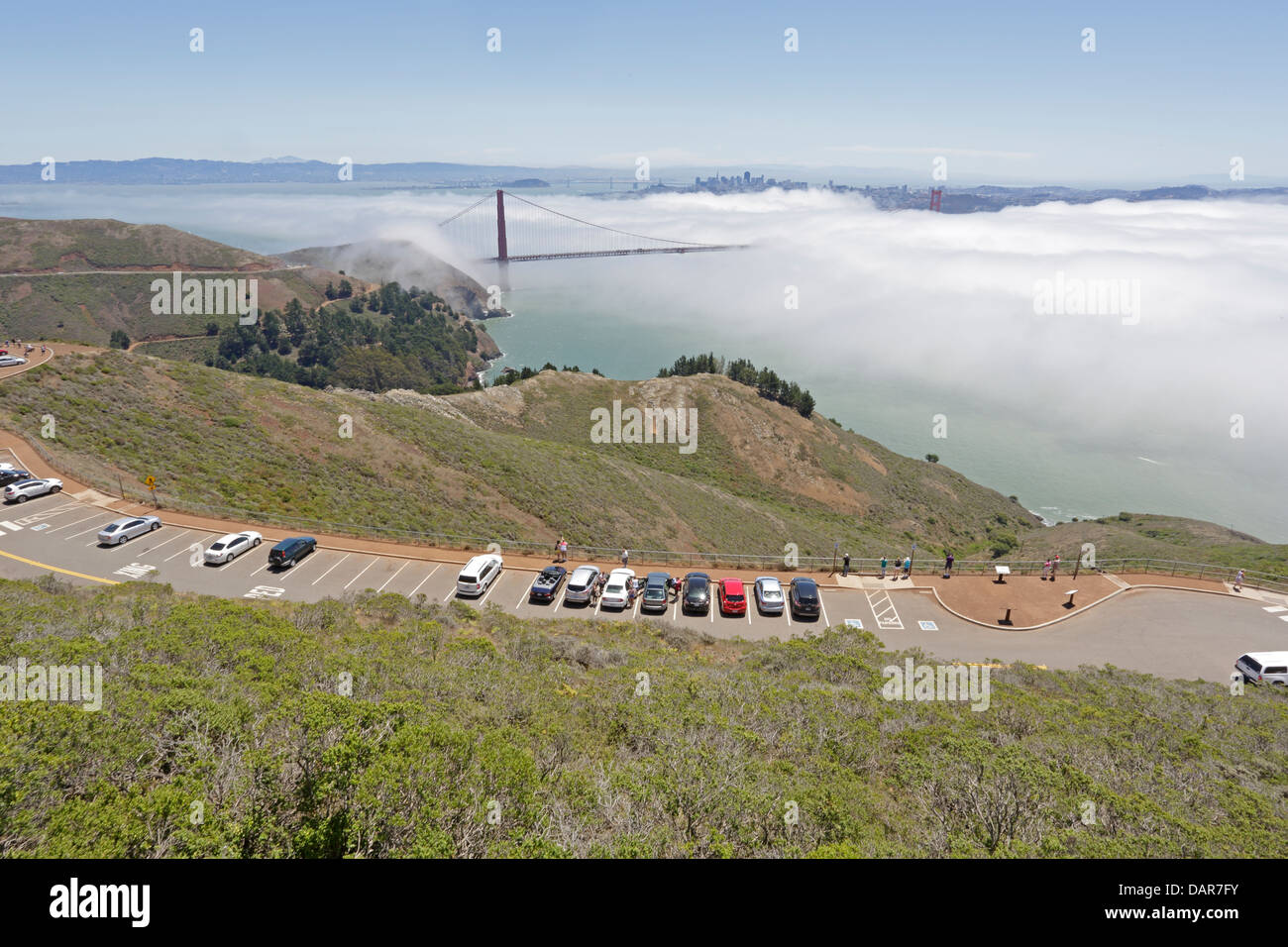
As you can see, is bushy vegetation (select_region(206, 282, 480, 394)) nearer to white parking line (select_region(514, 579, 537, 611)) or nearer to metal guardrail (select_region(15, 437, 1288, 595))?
metal guardrail (select_region(15, 437, 1288, 595))

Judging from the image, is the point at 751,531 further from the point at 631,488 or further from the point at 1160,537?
the point at 1160,537

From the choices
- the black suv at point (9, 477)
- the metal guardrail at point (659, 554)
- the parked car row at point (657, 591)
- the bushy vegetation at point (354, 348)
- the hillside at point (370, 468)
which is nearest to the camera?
the parked car row at point (657, 591)

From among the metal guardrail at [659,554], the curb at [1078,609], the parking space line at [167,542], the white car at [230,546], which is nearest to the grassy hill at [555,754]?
the white car at [230,546]

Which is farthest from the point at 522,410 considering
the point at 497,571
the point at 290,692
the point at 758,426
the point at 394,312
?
the point at 394,312

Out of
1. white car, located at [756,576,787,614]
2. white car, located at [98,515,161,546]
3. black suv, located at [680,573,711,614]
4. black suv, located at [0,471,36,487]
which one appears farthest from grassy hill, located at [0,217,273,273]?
white car, located at [756,576,787,614]

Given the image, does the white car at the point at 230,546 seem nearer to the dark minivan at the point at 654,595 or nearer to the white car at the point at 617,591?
the white car at the point at 617,591
